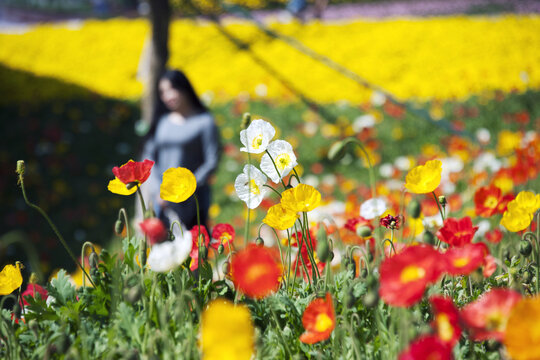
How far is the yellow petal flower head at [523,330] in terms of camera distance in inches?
23.0

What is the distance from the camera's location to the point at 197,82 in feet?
26.7

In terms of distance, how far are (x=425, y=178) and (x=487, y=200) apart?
0.34 meters

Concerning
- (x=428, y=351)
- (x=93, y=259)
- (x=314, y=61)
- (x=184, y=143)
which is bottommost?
(x=314, y=61)

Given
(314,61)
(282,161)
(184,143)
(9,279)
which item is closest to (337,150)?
(282,161)

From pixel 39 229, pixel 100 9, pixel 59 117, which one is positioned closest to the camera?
pixel 39 229

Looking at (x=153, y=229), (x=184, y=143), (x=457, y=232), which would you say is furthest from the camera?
(x=184, y=143)

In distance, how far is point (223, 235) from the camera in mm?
1088

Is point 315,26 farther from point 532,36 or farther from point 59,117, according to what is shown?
point 59,117

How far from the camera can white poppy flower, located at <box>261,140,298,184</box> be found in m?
0.98

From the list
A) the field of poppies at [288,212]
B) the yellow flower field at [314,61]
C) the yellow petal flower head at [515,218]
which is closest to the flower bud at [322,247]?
the field of poppies at [288,212]

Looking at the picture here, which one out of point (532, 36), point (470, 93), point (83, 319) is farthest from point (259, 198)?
point (532, 36)

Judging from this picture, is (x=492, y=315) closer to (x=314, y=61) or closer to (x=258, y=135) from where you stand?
(x=258, y=135)

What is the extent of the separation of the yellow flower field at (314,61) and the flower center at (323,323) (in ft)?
21.1

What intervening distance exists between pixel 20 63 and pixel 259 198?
940cm
